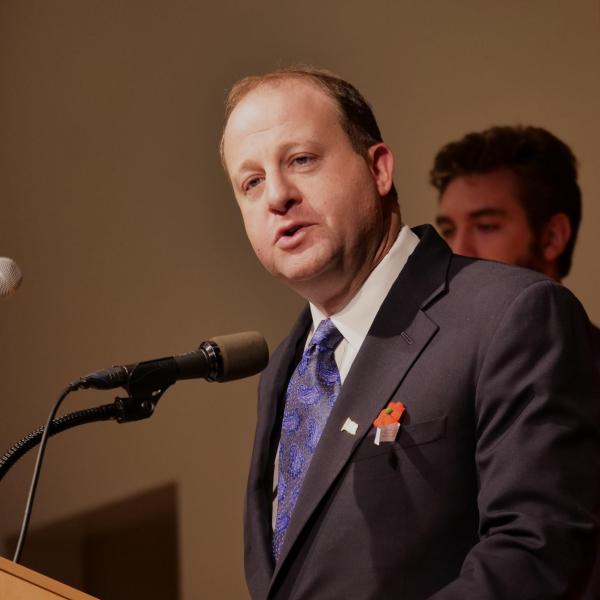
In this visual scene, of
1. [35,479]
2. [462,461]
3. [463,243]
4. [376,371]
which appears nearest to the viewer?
[35,479]

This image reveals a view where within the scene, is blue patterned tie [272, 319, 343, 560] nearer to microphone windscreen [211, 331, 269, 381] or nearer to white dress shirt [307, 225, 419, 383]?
white dress shirt [307, 225, 419, 383]

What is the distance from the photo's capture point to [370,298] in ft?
6.13

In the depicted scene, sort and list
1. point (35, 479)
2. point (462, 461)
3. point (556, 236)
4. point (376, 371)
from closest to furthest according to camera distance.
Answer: point (35, 479) < point (462, 461) < point (376, 371) < point (556, 236)

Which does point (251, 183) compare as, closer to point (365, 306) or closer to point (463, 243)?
point (365, 306)

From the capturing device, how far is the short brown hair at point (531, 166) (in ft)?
9.76

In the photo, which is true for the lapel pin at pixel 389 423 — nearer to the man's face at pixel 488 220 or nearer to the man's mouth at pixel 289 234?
the man's mouth at pixel 289 234

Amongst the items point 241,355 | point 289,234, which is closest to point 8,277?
point 241,355

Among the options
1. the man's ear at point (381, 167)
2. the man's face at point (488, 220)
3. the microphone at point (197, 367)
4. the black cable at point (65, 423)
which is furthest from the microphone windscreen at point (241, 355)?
the man's face at point (488, 220)

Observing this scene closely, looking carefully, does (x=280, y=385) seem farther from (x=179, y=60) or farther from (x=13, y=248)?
(x=179, y=60)

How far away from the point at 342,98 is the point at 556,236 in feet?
4.11

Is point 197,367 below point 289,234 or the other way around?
below

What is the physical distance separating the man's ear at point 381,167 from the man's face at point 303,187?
28 mm

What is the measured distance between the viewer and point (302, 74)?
1.98m

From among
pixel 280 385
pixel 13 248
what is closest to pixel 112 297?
pixel 13 248
